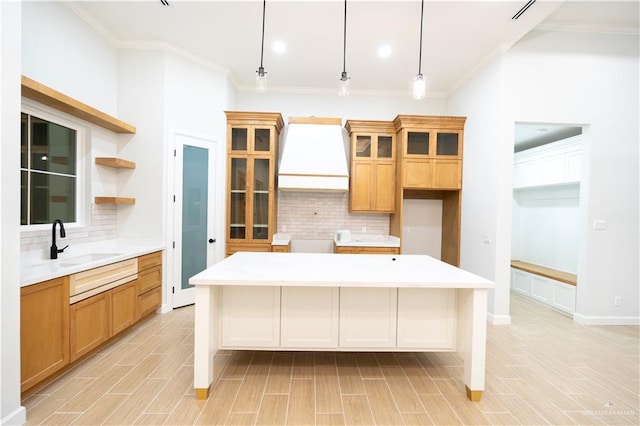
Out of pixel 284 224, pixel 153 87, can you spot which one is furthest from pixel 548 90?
pixel 153 87

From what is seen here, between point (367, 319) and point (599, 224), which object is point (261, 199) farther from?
point (599, 224)

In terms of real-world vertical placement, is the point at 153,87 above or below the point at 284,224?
above

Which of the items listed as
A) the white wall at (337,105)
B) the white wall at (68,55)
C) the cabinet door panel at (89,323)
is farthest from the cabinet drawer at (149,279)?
the white wall at (337,105)

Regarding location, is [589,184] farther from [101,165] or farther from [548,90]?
[101,165]

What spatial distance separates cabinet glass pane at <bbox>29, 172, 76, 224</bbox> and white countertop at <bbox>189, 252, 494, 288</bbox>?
182 centimetres

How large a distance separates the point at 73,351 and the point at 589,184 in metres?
5.60

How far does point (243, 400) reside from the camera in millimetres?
2107

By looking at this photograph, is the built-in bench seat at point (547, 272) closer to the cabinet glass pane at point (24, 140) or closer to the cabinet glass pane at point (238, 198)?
the cabinet glass pane at point (238, 198)

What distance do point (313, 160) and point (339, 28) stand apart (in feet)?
5.65

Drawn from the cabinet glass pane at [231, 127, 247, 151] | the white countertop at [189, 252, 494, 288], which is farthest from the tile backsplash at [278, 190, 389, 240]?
the white countertop at [189, 252, 494, 288]

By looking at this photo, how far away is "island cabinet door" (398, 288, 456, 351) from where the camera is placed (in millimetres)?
2328

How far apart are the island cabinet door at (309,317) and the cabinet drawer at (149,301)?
1965 millimetres

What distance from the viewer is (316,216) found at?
202 inches

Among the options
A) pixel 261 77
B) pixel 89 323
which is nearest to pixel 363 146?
pixel 261 77
